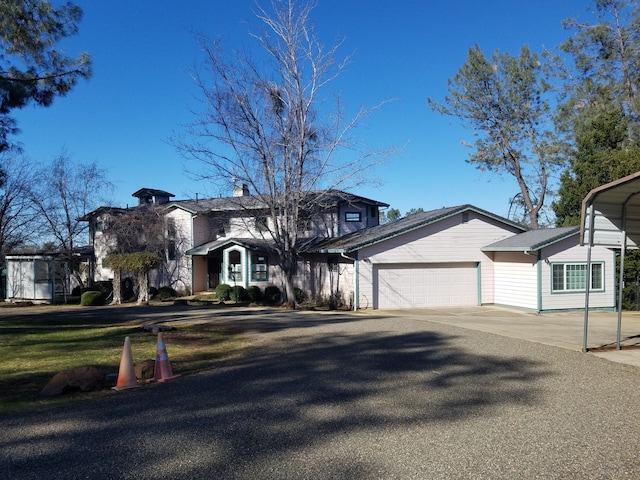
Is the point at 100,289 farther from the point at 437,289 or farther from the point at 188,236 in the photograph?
the point at 437,289

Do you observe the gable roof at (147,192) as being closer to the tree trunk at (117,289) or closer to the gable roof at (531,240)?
the tree trunk at (117,289)

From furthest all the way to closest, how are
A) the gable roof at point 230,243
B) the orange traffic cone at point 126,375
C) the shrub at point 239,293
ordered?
the gable roof at point 230,243
the shrub at point 239,293
the orange traffic cone at point 126,375

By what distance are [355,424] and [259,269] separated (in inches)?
949

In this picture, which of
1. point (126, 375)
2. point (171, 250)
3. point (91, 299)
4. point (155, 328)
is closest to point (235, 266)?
point (171, 250)

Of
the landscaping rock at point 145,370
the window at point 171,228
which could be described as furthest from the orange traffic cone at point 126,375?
the window at point 171,228

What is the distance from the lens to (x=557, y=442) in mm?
5273

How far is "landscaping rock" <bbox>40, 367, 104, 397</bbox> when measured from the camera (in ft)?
25.1

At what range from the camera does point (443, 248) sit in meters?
23.0

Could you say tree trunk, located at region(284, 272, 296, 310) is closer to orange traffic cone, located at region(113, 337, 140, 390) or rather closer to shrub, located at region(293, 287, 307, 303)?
shrub, located at region(293, 287, 307, 303)

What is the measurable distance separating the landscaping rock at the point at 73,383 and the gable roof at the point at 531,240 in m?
16.8

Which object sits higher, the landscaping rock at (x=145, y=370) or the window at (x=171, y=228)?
the window at (x=171, y=228)

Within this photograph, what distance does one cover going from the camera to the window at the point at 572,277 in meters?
20.8

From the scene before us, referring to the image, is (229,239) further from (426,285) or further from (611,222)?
(611,222)

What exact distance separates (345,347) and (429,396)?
13.7 ft
